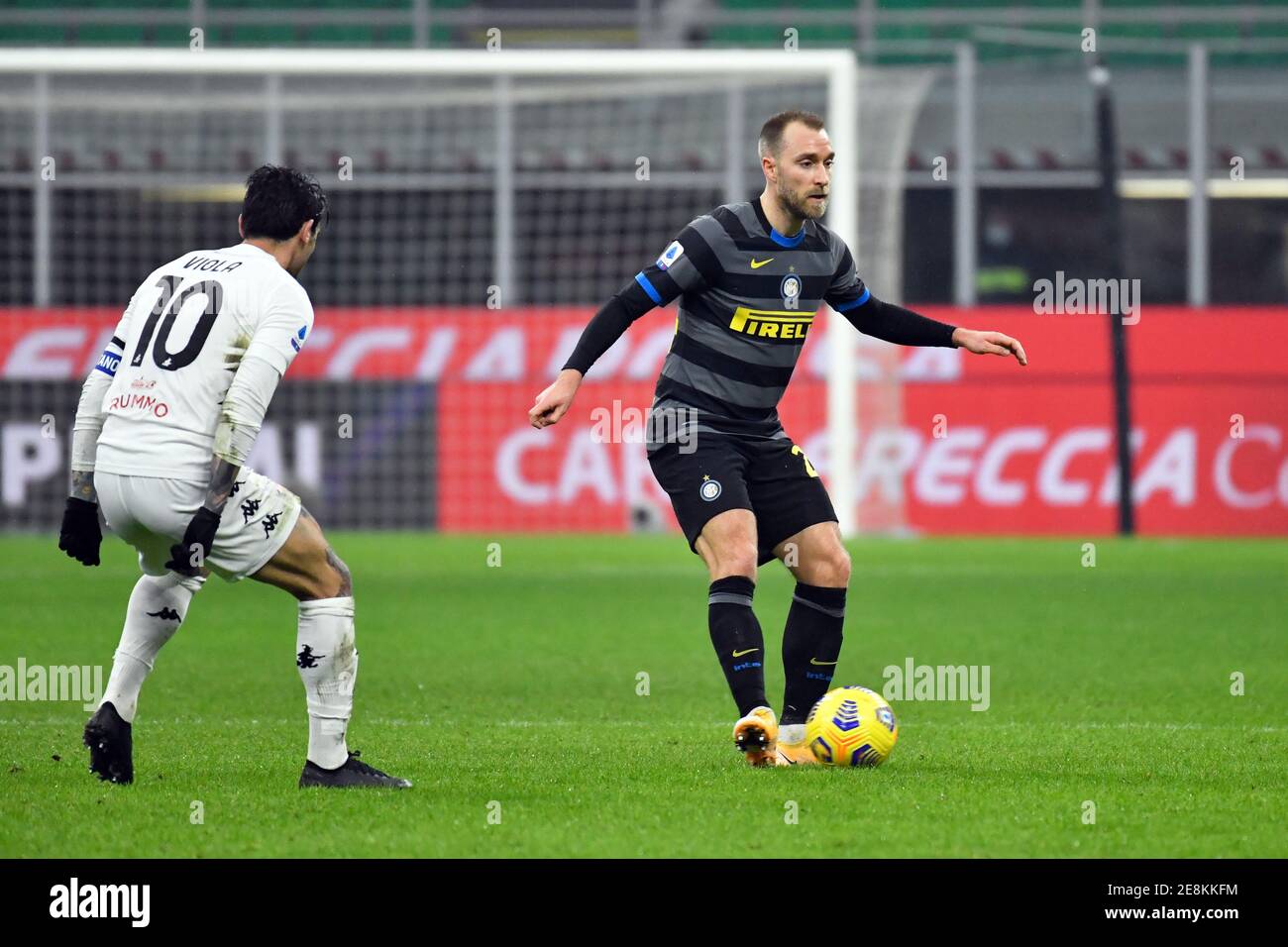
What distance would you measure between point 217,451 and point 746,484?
1.90 metres

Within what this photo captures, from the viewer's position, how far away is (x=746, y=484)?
21.5 feet

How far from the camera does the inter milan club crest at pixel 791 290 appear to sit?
654 cm

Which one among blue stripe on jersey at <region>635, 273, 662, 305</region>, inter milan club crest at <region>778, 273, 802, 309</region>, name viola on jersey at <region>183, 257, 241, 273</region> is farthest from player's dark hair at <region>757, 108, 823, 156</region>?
name viola on jersey at <region>183, 257, 241, 273</region>

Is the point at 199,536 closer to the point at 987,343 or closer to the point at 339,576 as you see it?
the point at 339,576

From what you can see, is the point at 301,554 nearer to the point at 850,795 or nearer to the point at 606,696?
the point at 850,795

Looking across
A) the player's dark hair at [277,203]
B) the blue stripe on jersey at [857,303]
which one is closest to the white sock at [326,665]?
the player's dark hair at [277,203]

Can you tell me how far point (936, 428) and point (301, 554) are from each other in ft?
46.1

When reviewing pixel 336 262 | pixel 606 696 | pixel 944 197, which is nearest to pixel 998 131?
pixel 944 197

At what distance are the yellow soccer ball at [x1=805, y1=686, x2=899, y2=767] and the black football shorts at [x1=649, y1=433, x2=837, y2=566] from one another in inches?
22.8

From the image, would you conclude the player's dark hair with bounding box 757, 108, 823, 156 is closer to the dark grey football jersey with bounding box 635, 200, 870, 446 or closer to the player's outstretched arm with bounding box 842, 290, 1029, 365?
the dark grey football jersey with bounding box 635, 200, 870, 446

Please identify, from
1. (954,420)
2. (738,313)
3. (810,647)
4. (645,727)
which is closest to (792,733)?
(810,647)

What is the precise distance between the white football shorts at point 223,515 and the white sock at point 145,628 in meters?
0.31

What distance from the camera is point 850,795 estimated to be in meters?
5.66

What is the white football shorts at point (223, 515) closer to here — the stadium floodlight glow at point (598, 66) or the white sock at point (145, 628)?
the white sock at point (145, 628)
